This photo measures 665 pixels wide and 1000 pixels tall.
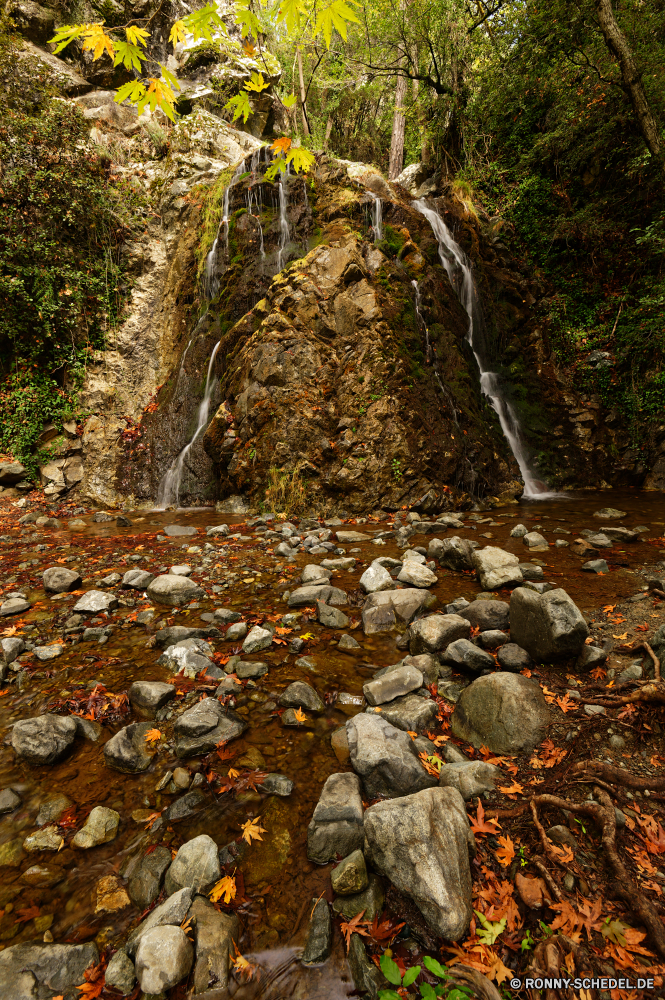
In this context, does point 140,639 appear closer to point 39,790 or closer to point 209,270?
point 39,790

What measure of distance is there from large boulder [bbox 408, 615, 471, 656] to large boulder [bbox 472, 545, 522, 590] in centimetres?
113

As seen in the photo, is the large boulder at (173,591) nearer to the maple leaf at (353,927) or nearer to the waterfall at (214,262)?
the maple leaf at (353,927)

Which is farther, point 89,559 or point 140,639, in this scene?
point 89,559

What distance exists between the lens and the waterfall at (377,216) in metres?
9.91

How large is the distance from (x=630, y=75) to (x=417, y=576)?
1186cm

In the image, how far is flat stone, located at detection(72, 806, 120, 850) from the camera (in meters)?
1.86

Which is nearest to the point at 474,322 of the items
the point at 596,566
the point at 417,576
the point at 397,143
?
the point at 596,566

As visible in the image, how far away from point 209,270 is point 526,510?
10.3m

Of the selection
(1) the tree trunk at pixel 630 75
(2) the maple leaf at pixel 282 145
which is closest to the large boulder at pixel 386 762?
(2) the maple leaf at pixel 282 145

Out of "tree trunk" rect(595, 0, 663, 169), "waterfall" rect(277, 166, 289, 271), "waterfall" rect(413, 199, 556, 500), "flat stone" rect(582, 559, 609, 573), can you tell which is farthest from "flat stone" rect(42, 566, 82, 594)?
"tree trunk" rect(595, 0, 663, 169)

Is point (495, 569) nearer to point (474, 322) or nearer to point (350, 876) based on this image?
point (350, 876)

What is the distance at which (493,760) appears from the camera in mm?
2129

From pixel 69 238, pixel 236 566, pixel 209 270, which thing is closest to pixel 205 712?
pixel 236 566

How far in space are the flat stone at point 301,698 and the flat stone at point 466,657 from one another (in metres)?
1.00
